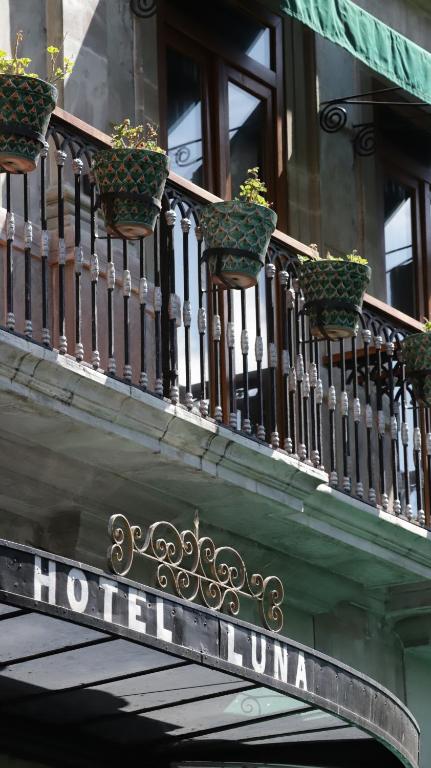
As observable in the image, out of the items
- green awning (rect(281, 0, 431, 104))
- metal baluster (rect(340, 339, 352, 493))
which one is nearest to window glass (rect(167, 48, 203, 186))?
green awning (rect(281, 0, 431, 104))

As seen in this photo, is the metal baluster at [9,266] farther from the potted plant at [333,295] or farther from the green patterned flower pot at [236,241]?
the potted plant at [333,295]

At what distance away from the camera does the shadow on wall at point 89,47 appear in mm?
13523

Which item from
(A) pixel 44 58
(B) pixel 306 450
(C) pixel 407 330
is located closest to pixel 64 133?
(A) pixel 44 58

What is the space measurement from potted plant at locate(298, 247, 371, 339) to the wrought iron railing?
5.9 inches

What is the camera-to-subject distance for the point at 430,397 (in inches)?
566

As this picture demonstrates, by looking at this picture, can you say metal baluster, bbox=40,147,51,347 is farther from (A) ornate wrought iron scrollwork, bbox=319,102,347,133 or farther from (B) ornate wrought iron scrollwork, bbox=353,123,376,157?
(B) ornate wrought iron scrollwork, bbox=353,123,376,157

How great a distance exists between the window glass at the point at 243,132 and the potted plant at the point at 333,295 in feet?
6.60

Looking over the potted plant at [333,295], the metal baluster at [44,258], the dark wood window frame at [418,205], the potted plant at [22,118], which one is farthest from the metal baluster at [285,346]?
the dark wood window frame at [418,205]

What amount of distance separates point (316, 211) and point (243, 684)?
6.57 meters

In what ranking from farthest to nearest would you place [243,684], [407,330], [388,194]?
[388,194] < [407,330] < [243,684]

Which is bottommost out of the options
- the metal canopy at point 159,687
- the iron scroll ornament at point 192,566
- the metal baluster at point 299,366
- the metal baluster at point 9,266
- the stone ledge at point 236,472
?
the metal canopy at point 159,687

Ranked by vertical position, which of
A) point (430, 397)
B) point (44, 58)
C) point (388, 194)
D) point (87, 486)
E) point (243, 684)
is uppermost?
point (388, 194)

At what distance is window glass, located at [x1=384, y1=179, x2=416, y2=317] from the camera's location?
17.3 m

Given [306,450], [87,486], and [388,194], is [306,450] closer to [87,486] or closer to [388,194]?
[87,486]
